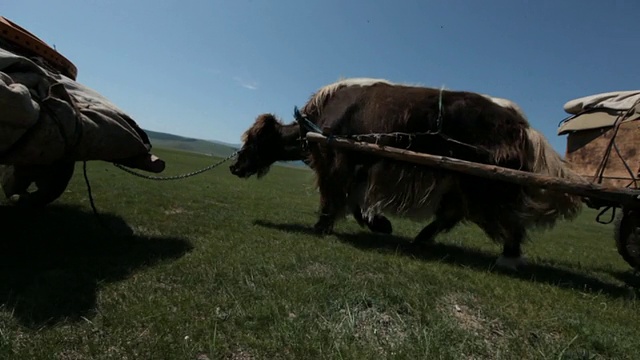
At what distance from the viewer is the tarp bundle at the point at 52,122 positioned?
11.6 ft

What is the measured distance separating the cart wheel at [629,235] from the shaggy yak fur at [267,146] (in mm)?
4711

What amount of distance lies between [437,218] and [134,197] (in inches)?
224

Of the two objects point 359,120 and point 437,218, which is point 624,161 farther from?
point 359,120

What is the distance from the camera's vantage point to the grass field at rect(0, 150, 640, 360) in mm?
2887

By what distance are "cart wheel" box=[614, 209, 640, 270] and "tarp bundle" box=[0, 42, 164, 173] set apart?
216 inches

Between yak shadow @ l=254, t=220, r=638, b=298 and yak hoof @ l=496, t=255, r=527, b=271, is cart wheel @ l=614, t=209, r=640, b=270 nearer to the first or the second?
yak shadow @ l=254, t=220, r=638, b=298

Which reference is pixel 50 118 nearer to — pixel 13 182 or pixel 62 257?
pixel 62 257

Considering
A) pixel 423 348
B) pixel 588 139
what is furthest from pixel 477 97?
pixel 423 348

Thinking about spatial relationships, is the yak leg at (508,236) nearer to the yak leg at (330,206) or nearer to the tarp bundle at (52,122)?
the yak leg at (330,206)

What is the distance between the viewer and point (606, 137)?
5359 millimetres

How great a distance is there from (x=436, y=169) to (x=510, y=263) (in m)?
1.48

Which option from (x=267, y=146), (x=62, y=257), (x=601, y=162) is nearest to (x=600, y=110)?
(x=601, y=162)

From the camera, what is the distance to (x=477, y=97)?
5.94 metres

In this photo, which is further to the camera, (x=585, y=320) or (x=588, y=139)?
(x=588, y=139)
